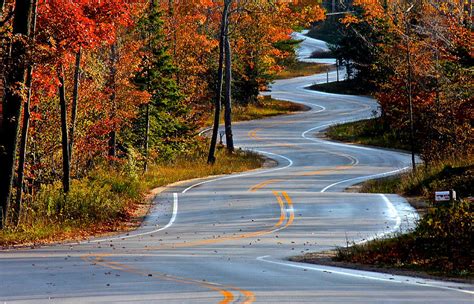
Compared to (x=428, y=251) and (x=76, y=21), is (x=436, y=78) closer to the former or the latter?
(x=76, y=21)

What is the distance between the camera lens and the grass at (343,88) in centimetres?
9762

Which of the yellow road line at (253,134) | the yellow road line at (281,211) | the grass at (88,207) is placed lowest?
the yellow road line at (281,211)

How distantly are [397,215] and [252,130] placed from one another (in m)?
44.1

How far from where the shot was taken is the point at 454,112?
36375mm

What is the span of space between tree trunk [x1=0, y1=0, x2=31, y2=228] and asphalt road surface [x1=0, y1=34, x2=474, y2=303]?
2888mm

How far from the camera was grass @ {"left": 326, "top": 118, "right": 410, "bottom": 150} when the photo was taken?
5972 cm

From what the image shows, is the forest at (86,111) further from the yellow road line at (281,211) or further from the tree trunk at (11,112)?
the yellow road line at (281,211)

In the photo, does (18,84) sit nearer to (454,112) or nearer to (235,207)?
(235,207)

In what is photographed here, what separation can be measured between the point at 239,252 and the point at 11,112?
7458 millimetres

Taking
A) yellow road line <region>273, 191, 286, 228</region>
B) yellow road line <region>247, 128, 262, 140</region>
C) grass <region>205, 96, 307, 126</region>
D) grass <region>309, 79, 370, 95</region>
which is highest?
grass <region>309, 79, 370, 95</region>

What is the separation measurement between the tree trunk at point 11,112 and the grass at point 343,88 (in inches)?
3046

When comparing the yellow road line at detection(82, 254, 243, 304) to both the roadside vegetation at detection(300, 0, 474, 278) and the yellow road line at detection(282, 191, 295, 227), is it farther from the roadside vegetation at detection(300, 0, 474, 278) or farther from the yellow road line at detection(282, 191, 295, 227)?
the yellow road line at detection(282, 191, 295, 227)

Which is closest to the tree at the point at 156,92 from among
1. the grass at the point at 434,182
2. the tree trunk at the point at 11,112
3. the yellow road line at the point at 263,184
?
the yellow road line at the point at 263,184

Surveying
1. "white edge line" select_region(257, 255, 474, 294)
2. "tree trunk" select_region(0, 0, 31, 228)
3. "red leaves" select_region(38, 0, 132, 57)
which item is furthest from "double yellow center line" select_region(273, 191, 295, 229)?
"white edge line" select_region(257, 255, 474, 294)
